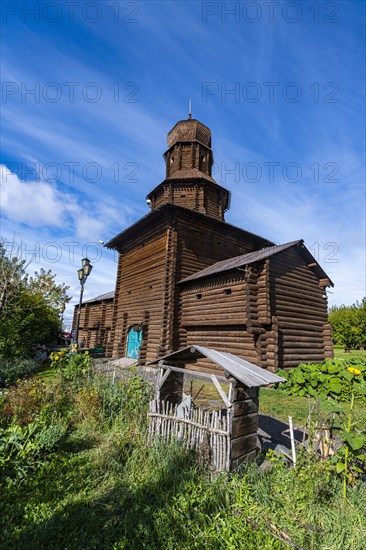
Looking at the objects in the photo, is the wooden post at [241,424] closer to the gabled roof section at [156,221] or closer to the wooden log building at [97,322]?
the gabled roof section at [156,221]

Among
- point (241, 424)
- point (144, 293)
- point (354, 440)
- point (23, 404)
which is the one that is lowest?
point (23, 404)

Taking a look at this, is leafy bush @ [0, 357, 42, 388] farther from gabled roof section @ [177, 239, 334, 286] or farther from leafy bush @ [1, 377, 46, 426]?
gabled roof section @ [177, 239, 334, 286]

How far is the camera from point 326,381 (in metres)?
10.6

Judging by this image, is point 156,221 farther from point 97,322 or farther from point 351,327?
point 351,327

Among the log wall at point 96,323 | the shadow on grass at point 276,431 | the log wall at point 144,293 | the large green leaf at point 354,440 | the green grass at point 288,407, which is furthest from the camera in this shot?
the log wall at point 96,323

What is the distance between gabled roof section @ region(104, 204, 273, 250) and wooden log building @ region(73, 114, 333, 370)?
0.07 meters

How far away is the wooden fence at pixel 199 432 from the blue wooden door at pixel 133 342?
14012mm

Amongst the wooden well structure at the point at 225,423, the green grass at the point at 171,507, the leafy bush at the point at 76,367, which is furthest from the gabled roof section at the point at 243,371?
the leafy bush at the point at 76,367

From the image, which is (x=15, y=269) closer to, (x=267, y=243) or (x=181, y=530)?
(x=181, y=530)

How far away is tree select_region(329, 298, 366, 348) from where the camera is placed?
4228 cm

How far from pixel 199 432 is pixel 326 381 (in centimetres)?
805

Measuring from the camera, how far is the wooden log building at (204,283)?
1348 centimetres

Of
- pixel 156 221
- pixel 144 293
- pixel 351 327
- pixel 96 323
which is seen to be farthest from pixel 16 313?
pixel 351 327

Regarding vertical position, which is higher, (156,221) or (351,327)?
(156,221)
